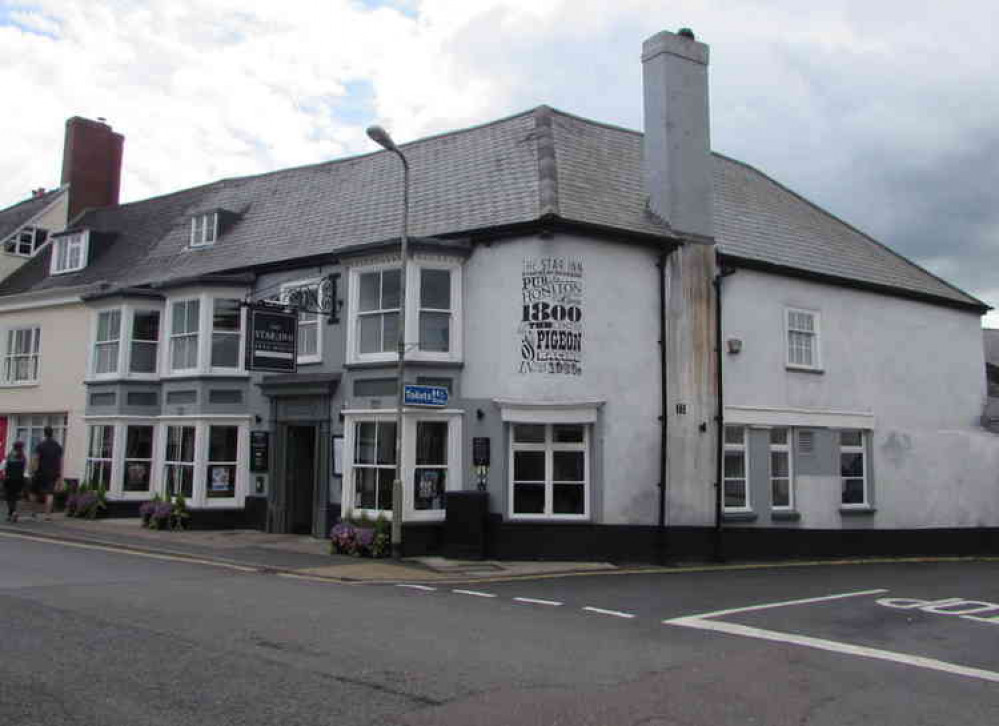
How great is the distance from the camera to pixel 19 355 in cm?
2719

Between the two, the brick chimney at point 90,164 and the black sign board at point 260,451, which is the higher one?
the brick chimney at point 90,164

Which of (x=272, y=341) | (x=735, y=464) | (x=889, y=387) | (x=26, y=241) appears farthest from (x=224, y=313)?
(x=889, y=387)

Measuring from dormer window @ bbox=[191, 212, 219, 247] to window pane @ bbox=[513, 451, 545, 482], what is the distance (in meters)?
11.7

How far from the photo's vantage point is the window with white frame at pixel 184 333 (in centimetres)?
2170

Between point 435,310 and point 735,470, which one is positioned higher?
point 435,310

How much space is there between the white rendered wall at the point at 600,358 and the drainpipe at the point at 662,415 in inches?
4.3

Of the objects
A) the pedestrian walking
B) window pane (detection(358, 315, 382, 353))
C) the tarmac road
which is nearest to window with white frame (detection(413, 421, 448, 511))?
window pane (detection(358, 315, 382, 353))

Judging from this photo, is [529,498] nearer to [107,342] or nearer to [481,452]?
[481,452]

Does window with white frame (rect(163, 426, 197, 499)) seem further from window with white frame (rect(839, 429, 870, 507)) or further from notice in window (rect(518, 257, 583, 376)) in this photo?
window with white frame (rect(839, 429, 870, 507))

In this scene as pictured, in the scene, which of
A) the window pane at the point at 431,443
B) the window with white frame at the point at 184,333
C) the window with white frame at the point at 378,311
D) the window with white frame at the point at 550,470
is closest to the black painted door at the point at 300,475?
the window with white frame at the point at 378,311

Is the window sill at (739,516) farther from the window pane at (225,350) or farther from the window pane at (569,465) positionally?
the window pane at (225,350)

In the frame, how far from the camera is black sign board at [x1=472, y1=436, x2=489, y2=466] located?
17078 millimetres

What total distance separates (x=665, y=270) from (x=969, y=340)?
11594mm

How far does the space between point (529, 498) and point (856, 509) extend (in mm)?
8699
